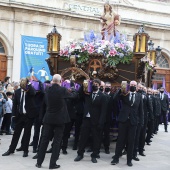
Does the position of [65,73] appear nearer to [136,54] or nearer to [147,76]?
[136,54]

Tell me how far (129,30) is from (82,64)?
13413mm

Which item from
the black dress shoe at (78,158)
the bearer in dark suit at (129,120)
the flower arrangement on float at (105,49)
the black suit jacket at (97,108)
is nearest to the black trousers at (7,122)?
the flower arrangement on float at (105,49)

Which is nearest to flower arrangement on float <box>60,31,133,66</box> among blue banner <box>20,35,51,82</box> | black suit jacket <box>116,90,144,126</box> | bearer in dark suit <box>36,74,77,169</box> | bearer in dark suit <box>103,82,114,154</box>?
bearer in dark suit <box>103,82,114,154</box>

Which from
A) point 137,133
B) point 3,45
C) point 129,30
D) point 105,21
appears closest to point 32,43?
point 3,45

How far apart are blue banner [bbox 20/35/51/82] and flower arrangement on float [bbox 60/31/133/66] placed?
27.8 feet

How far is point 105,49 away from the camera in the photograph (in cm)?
983

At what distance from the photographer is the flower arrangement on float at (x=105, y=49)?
973 centimetres

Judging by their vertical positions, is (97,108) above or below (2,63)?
below

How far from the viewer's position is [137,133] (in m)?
8.05

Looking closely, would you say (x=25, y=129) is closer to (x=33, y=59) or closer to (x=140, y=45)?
(x=140, y=45)

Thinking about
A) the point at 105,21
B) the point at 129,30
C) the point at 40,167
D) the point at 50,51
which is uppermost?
the point at 129,30

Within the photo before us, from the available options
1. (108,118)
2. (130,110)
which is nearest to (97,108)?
(130,110)

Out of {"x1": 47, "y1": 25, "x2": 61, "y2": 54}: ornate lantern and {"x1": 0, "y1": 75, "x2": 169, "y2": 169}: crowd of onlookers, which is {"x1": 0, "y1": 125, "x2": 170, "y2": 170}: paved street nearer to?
{"x1": 0, "y1": 75, "x2": 169, "y2": 169}: crowd of onlookers

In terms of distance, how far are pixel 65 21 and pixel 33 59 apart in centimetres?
346
